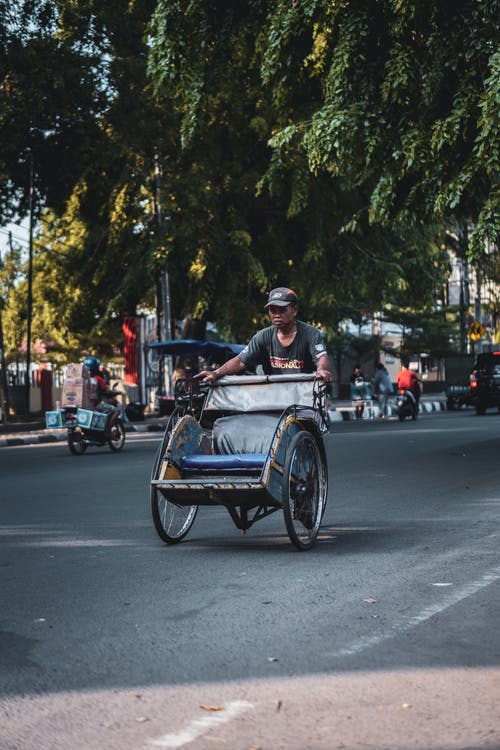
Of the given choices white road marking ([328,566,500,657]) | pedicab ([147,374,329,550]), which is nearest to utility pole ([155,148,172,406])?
pedicab ([147,374,329,550])

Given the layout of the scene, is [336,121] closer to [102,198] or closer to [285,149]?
[285,149]

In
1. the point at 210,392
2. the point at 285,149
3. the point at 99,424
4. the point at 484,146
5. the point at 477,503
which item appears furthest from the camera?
the point at 99,424

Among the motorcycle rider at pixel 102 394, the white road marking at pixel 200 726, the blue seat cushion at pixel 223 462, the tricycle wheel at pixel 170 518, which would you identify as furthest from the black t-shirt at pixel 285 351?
the motorcycle rider at pixel 102 394

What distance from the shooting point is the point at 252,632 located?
5047 mm

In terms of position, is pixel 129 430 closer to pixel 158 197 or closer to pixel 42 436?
pixel 42 436

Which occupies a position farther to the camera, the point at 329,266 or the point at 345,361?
the point at 345,361

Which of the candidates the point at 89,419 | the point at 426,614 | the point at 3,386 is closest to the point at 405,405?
the point at 3,386

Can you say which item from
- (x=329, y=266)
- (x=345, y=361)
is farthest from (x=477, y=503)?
(x=345, y=361)

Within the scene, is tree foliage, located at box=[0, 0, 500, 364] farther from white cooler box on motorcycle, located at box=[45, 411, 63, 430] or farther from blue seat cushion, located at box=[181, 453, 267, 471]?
blue seat cushion, located at box=[181, 453, 267, 471]

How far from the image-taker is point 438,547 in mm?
7641

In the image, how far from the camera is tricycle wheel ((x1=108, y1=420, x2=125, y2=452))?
1997 cm

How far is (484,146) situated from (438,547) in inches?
239

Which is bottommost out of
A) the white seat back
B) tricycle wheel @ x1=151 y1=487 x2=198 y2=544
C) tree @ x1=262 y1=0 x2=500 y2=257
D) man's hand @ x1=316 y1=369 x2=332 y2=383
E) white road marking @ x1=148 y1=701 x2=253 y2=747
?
white road marking @ x1=148 y1=701 x2=253 y2=747

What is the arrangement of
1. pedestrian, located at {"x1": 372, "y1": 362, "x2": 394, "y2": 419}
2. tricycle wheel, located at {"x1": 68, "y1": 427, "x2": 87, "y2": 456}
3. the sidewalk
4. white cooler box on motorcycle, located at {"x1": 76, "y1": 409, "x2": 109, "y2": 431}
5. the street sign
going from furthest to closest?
1. the street sign
2. pedestrian, located at {"x1": 372, "y1": 362, "x2": 394, "y2": 419}
3. the sidewalk
4. tricycle wheel, located at {"x1": 68, "y1": 427, "x2": 87, "y2": 456}
5. white cooler box on motorcycle, located at {"x1": 76, "y1": 409, "x2": 109, "y2": 431}
